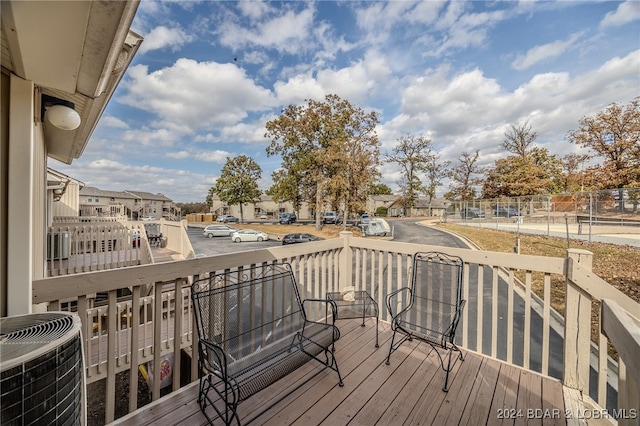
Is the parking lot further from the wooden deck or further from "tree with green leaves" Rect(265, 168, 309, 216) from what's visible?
the wooden deck

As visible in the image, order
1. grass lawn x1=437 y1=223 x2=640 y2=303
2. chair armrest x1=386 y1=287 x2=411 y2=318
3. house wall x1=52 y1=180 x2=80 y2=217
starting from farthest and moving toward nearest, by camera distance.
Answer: house wall x1=52 y1=180 x2=80 y2=217, grass lawn x1=437 y1=223 x2=640 y2=303, chair armrest x1=386 y1=287 x2=411 y2=318

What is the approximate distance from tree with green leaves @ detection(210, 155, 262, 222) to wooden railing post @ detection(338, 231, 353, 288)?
103 ft

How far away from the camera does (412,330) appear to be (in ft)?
8.39

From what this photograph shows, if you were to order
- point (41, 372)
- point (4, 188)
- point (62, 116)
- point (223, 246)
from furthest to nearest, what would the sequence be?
point (223, 246) → point (62, 116) → point (4, 188) → point (41, 372)

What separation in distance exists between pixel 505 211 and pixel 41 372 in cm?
2081

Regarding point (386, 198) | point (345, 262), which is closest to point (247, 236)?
point (345, 262)

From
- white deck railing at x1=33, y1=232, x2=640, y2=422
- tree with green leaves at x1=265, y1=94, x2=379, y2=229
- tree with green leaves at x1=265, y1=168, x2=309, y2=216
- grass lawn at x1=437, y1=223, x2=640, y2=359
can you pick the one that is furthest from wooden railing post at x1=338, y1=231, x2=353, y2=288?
tree with green leaves at x1=265, y1=168, x2=309, y2=216

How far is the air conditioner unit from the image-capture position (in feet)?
2.67

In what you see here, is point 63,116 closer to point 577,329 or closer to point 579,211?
point 577,329

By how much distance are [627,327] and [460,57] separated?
859 cm

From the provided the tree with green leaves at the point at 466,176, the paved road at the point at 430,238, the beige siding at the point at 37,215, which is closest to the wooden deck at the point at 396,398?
the beige siding at the point at 37,215

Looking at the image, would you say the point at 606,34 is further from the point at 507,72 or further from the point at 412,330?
the point at 412,330

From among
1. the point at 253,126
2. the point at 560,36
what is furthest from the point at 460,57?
the point at 253,126

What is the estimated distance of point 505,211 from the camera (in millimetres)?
17234
